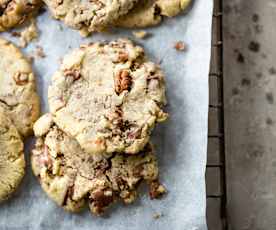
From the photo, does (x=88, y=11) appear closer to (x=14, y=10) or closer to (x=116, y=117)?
(x=14, y=10)

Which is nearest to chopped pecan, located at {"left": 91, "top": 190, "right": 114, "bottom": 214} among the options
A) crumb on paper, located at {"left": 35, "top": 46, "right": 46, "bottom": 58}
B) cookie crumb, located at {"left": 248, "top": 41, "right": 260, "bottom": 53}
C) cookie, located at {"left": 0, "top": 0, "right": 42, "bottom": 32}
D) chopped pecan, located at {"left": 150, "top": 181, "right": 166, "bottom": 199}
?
chopped pecan, located at {"left": 150, "top": 181, "right": 166, "bottom": 199}

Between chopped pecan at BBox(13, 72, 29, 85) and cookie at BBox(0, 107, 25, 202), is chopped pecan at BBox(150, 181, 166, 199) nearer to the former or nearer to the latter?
cookie at BBox(0, 107, 25, 202)

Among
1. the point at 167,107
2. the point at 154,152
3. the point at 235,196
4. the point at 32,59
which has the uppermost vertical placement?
the point at 32,59

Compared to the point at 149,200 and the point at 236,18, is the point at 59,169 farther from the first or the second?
the point at 236,18

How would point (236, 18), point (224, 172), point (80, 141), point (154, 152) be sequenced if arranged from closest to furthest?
point (80, 141) < point (154, 152) < point (224, 172) < point (236, 18)

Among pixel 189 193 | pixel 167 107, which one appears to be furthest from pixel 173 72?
pixel 189 193

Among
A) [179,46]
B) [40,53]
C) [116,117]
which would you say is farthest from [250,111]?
[40,53]
